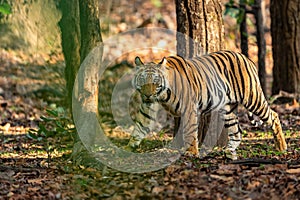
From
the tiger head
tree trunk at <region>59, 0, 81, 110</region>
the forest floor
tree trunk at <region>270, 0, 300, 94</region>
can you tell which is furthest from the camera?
tree trunk at <region>270, 0, 300, 94</region>

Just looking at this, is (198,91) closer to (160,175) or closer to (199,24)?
(199,24)

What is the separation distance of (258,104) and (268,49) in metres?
11.9

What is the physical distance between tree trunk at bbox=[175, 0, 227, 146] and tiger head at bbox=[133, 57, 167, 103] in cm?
92

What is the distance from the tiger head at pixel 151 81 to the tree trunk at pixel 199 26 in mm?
918

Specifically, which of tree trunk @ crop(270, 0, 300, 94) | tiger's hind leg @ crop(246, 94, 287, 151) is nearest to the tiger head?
tiger's hind leg @ crop(246, 94, 287, 151)

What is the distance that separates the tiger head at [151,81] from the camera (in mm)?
6918

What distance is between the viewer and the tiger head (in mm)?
6918

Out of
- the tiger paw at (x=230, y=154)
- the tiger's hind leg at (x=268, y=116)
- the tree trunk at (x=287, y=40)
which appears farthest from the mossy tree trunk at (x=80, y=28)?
the tree trunk at (x=287, y=40)

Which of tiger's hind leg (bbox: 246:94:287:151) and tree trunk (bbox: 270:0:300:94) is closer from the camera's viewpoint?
tiger's hind leg (bbox: 246:94:287:151)

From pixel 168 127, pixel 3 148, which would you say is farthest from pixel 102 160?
pixel 168 127

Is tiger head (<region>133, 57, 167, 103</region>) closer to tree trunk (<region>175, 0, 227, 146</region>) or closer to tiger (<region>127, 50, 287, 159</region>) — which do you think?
tiger (<region>127, 50, 287, 159</region>)

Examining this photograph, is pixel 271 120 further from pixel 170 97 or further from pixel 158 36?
pixel 158 36

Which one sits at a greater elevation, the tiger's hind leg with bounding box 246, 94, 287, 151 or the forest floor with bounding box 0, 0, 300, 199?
the tiger's hind leg with bounding box 246, 94, 287, 151

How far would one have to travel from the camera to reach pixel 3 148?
896cm
